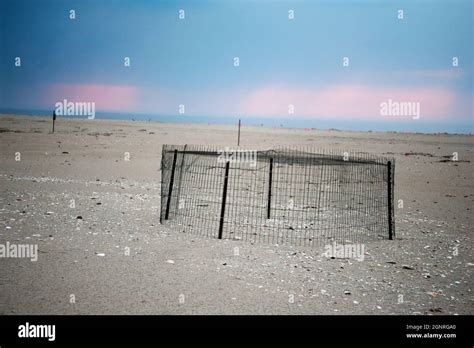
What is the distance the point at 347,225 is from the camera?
38.7ft

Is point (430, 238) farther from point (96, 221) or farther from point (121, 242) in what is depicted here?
point (96, 221)

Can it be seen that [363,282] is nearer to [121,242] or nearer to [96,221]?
[121,242]

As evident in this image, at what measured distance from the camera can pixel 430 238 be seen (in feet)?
34.4

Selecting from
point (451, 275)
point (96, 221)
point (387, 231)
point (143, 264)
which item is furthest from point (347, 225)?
point (96, 221)

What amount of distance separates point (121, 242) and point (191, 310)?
3868mm

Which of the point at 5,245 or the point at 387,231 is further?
the point at 387,231

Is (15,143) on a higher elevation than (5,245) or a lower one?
higher
